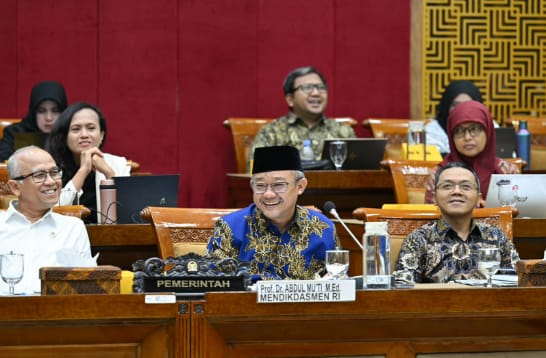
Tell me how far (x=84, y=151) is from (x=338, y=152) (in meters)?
1.46

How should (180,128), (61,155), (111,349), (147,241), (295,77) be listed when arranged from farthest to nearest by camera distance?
(180,128)
(295,77)
(61,155)
(147,241)
(111,349)

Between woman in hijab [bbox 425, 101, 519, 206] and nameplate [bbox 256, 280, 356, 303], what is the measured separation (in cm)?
274

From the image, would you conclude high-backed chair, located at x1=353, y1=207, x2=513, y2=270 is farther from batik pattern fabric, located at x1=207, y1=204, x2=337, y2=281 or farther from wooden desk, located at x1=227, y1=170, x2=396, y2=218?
wooden desk, located at x1=227, y1=170, x2=396, y2=218

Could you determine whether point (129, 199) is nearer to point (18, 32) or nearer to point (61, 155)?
point (61, 155)

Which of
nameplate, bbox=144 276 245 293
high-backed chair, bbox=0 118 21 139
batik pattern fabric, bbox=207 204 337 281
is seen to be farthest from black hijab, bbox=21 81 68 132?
nameplate, bbox=144 276 245 293

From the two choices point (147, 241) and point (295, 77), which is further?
point (295, 77)

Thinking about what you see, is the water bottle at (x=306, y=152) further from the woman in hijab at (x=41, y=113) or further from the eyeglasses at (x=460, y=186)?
the eyeglasses at (x=460, y=186)

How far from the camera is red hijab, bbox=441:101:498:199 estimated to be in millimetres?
5652

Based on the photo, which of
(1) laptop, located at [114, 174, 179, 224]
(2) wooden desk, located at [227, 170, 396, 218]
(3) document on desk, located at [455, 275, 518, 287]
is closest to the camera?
(3) document on desk, located at [455, 275, 518, 287]

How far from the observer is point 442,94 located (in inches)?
306

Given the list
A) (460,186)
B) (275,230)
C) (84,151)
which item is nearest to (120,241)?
(275,230)

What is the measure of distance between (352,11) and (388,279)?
4.92 metres

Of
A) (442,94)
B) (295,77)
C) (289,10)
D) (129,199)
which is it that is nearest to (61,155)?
(129,199)

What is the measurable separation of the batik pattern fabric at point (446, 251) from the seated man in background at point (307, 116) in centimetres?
262
